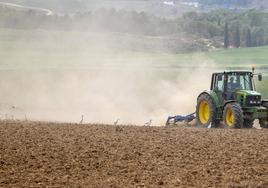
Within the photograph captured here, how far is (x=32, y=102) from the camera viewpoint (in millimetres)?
38906

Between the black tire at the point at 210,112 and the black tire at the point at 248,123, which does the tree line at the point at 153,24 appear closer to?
the black tire at the point at 210,112

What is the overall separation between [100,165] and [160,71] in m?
40.4

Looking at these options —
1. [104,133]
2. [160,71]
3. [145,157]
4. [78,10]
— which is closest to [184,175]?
[145,157]

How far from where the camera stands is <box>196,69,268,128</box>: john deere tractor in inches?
866

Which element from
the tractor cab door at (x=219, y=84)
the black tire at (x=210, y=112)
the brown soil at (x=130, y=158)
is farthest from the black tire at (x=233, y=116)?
the brown soil at (x=130, y=158)

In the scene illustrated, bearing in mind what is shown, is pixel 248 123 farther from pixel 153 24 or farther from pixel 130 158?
pixel 153 24

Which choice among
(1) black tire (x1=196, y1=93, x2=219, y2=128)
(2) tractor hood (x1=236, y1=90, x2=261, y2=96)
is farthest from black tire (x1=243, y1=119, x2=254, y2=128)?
(1) black tire (x1=196, y1=93, x2=219, y2=128)

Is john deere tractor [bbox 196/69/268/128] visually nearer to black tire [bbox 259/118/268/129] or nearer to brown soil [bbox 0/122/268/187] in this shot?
black tire [bbox 259/118/268/129]

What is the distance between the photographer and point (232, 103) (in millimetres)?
22141

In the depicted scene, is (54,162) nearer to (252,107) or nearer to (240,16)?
(252,107)

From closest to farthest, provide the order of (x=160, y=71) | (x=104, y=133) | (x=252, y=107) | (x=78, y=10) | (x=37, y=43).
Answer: (x=104, y=133) < (x=252, y=107) < (x=160, y=71) < (x=37, y=43) < (x=78, y=10)

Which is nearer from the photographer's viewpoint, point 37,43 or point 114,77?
point 114,77

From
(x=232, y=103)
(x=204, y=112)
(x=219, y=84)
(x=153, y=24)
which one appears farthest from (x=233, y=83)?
(x=153, y=24)

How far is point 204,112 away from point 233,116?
3.05 m
